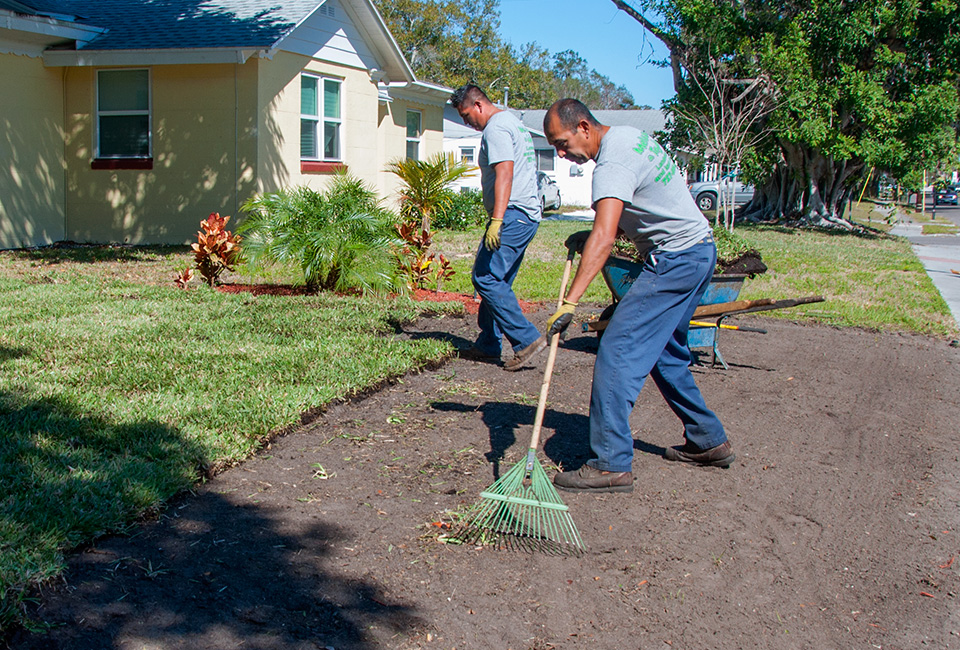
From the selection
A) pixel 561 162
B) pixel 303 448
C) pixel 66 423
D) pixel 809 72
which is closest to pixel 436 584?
pixel 303 448

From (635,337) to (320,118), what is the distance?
12.7 metres

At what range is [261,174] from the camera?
13992mm

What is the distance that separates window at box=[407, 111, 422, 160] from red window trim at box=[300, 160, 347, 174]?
4352mm

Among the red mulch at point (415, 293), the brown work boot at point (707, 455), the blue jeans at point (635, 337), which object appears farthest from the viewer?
the red mulch at point (415, 293)

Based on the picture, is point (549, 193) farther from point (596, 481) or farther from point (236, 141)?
point (596, 481)

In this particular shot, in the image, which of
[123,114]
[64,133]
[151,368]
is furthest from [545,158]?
[151,368]

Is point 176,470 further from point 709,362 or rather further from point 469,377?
point 709,362

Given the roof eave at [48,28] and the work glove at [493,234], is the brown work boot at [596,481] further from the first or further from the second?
the roof eave at [48,28]

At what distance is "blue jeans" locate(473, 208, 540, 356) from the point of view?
6.19 metres

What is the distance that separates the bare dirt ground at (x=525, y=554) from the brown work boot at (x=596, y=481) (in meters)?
0.05

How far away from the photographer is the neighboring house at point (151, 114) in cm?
1324

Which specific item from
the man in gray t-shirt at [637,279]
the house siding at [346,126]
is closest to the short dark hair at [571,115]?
the man in gray t-shirt at [637,279]

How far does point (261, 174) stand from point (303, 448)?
33.7 feet

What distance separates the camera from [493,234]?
594 centimetres
